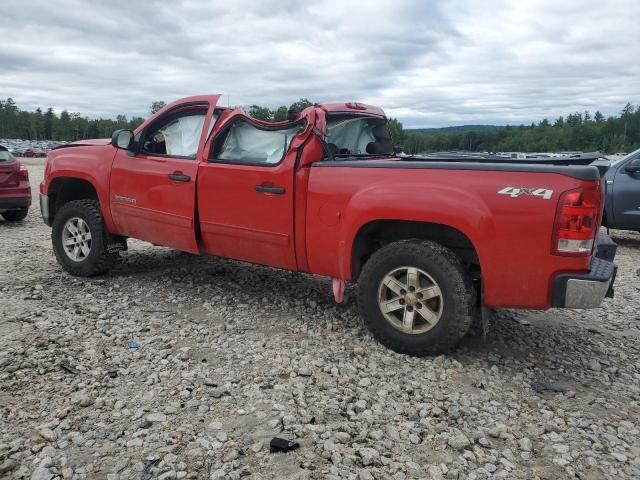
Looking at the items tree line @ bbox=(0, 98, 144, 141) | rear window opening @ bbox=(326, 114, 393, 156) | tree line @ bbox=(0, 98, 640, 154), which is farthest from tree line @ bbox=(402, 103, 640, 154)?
tree line @ bbox=(0, 98, 144, 141)

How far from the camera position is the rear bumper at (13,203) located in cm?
948

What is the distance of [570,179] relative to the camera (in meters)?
3.26

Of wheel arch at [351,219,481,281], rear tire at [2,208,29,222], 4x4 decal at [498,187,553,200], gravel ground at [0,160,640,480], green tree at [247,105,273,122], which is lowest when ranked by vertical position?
gravel ground at [0,160,640,480]

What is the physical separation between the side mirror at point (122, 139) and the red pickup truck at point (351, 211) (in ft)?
0.05

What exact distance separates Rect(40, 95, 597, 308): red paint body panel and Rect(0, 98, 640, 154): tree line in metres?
0.65

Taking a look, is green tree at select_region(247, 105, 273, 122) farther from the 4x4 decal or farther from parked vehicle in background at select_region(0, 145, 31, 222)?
parked vehicle in background at select_region(0, 145, 31, 222)

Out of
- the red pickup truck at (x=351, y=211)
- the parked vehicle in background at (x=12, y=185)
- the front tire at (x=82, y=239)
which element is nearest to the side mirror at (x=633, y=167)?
the red pickup truck at (x=351, y=211)

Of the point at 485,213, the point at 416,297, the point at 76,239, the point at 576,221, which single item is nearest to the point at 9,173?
the point at 76,239

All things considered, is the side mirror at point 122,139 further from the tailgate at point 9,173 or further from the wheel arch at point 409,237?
the tailgate at point 9,173

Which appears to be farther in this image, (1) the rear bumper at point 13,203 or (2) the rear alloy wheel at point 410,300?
(1) the rear bumper at point 13,203

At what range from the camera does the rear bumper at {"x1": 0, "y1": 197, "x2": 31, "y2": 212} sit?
31.1 feet

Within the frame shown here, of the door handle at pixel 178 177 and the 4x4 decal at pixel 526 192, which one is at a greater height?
the 4x4 decal at pixel 526 192

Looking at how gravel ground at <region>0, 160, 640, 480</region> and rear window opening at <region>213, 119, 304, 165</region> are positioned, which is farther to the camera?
rear window opening at <region>213, 119, 304, 165</region>

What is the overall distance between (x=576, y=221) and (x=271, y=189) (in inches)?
90.5
